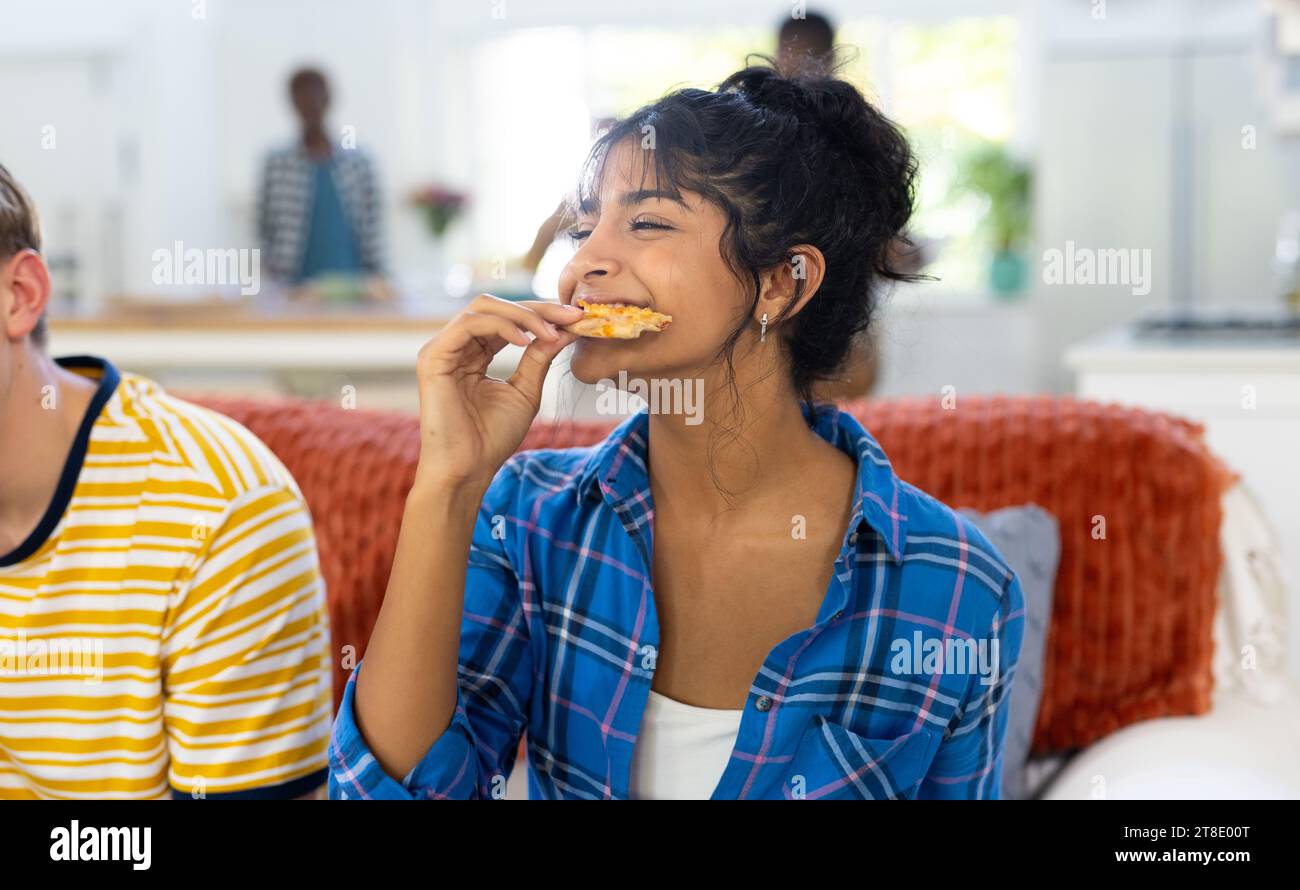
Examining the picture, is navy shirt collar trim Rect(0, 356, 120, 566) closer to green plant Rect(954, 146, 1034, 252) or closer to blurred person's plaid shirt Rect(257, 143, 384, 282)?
blurred person's plaid shirt Rect(257, 143, 384, 282)

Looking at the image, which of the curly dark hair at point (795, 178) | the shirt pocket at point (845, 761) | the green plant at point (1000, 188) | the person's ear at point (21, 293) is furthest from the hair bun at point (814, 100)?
the green plant at point (1000, 188)

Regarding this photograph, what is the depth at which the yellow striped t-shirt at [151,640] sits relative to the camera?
1.13m

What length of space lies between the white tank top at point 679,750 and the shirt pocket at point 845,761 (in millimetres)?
64

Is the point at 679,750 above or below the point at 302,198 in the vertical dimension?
below

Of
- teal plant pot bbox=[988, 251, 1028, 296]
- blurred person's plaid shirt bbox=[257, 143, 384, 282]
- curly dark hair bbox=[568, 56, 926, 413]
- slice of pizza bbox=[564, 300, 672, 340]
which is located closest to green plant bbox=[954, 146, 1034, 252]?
teal plant pot bbox=[988, 251, 1028, 296]

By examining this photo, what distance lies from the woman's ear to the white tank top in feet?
1.14

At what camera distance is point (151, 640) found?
1.13 m

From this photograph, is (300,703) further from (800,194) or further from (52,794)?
(800,194)

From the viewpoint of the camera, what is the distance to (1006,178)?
552cm

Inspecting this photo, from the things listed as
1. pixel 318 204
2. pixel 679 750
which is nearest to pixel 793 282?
pixel 679 750

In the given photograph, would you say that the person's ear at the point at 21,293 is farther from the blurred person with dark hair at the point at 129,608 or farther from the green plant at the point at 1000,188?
the green plant at the point at 1000,188

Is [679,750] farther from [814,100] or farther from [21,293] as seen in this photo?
[21,293]

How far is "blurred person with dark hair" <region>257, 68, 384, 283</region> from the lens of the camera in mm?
5082

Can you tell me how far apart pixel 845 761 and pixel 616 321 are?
0.43 m
